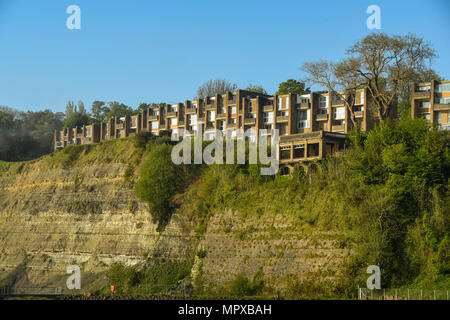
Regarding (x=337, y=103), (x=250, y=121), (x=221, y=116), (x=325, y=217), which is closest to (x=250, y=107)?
(x=250, y=121)

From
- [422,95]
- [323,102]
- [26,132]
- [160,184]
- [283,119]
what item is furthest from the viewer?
[26,132]

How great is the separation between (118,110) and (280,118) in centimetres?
5194

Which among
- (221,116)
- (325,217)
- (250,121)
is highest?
(221,116)

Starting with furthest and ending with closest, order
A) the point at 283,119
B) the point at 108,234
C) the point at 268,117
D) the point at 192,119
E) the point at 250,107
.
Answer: the point at 192,119
the point at 250,107
the point at 268,117
the point at 283,119
the point at 108,234

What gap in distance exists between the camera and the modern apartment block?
248 ft

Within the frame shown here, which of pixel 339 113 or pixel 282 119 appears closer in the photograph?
pixel 339 113

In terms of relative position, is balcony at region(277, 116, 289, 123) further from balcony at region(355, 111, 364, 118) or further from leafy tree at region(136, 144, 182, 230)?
leafy tree at region(136, 144, 182, 230)

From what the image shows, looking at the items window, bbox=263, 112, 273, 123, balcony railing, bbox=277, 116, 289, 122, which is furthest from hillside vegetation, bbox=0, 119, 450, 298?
window, bbox=263, 112, 273, 123

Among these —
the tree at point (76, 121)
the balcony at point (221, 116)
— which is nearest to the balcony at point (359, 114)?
the balcony at point (221, 116)

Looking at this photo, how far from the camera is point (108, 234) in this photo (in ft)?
235

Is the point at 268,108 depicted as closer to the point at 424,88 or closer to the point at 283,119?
the point at 283,119

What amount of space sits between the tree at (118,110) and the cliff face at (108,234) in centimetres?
3138

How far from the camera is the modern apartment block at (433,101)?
75.5 metres

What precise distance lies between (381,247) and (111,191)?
3862 centimetres
